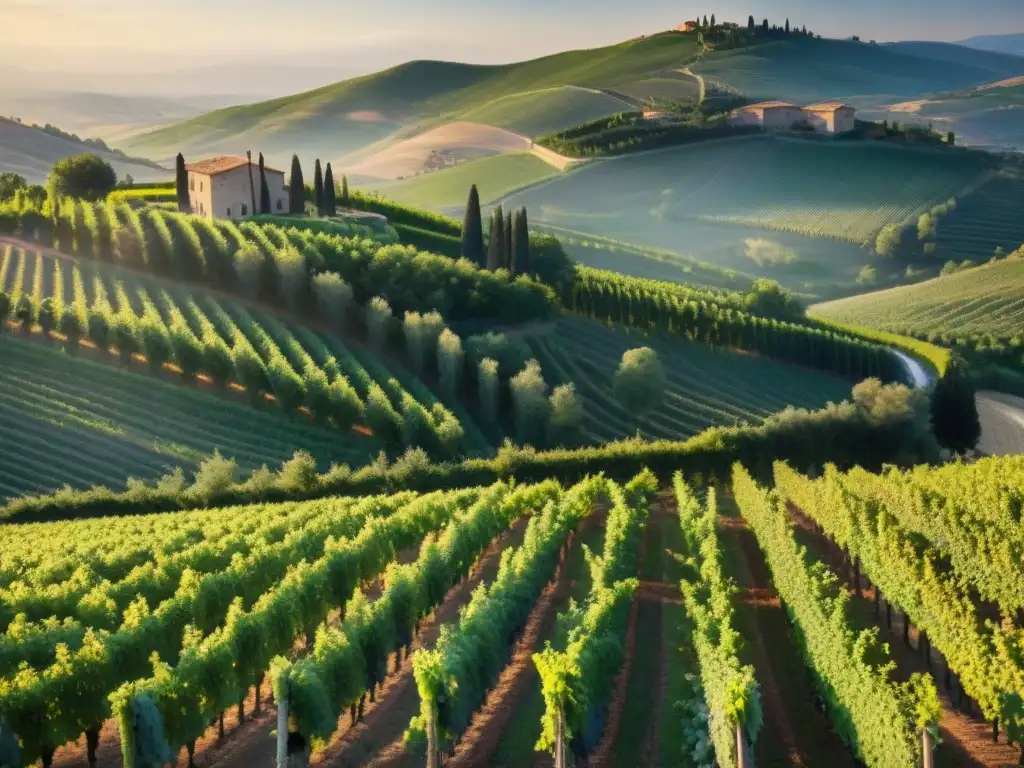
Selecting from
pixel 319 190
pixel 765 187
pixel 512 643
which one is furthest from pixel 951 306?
pixel 512 643

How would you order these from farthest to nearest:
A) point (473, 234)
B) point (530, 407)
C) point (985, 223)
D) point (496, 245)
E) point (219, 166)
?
point (985, 223) → point (219, 166) → point (473, 234) → point (496, 245) → point (530, 407)

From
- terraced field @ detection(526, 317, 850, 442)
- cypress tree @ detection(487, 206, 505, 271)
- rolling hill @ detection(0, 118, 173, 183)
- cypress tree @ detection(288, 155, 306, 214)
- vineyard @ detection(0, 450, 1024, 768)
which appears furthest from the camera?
rolling hill @ detection(0, 118, 173, 183)

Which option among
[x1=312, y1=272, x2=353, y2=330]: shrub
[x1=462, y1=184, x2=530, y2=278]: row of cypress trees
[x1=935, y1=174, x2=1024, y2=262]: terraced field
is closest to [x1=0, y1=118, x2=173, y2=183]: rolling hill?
[x1=462, y1=184, x2=530, y2=278]: row of cypress trees

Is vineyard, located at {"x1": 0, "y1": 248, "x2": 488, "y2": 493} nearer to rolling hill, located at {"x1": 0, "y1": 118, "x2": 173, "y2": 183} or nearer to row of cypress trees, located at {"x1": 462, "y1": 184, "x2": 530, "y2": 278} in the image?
row of cypress trees, located at {"x1": 462, "y1": 184, "x2": 530, "y2": 278}

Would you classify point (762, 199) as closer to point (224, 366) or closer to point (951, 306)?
point (951, 306)

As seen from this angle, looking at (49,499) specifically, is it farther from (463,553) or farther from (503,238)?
(503,238)
